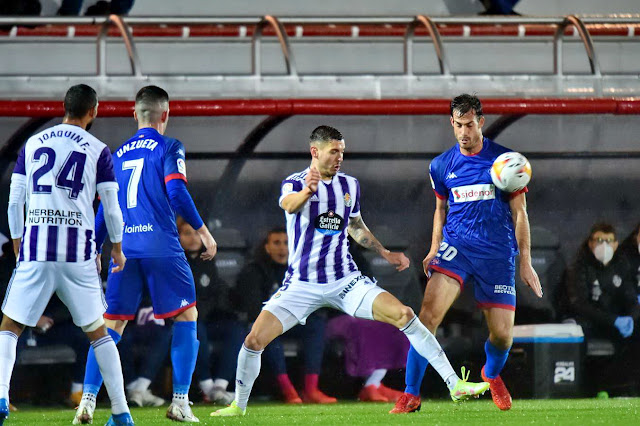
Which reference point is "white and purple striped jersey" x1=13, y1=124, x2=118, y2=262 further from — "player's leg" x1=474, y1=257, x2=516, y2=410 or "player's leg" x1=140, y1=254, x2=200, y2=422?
"player's leg" x1=474, y1=257, x2=516, y2=410

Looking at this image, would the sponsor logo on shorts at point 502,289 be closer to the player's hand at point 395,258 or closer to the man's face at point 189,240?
the player's hand at point 395,258

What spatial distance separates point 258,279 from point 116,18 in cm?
236

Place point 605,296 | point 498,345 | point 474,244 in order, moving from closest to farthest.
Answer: point 474,244 → point 498,345 → point 605,296

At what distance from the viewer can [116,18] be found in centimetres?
797

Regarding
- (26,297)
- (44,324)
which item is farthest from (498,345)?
(44,324)

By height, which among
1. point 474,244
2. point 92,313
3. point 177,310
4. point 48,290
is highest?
point 474,244

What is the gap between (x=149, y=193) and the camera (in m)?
6.24

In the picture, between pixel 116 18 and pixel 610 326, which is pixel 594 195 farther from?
pixel 116 18

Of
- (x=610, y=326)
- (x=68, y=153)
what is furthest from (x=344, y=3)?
(x=68, y=153)

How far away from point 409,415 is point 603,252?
2961mm

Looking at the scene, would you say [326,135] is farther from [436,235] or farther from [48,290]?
[48,290]

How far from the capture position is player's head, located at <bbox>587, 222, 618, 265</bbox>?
28.1 feet

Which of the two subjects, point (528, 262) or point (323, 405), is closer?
point (528, 262)

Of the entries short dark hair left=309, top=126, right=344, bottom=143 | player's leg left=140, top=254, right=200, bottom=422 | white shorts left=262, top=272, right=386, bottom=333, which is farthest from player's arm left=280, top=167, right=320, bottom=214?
player's leg left=140, top=254, right=200, bottom=422
